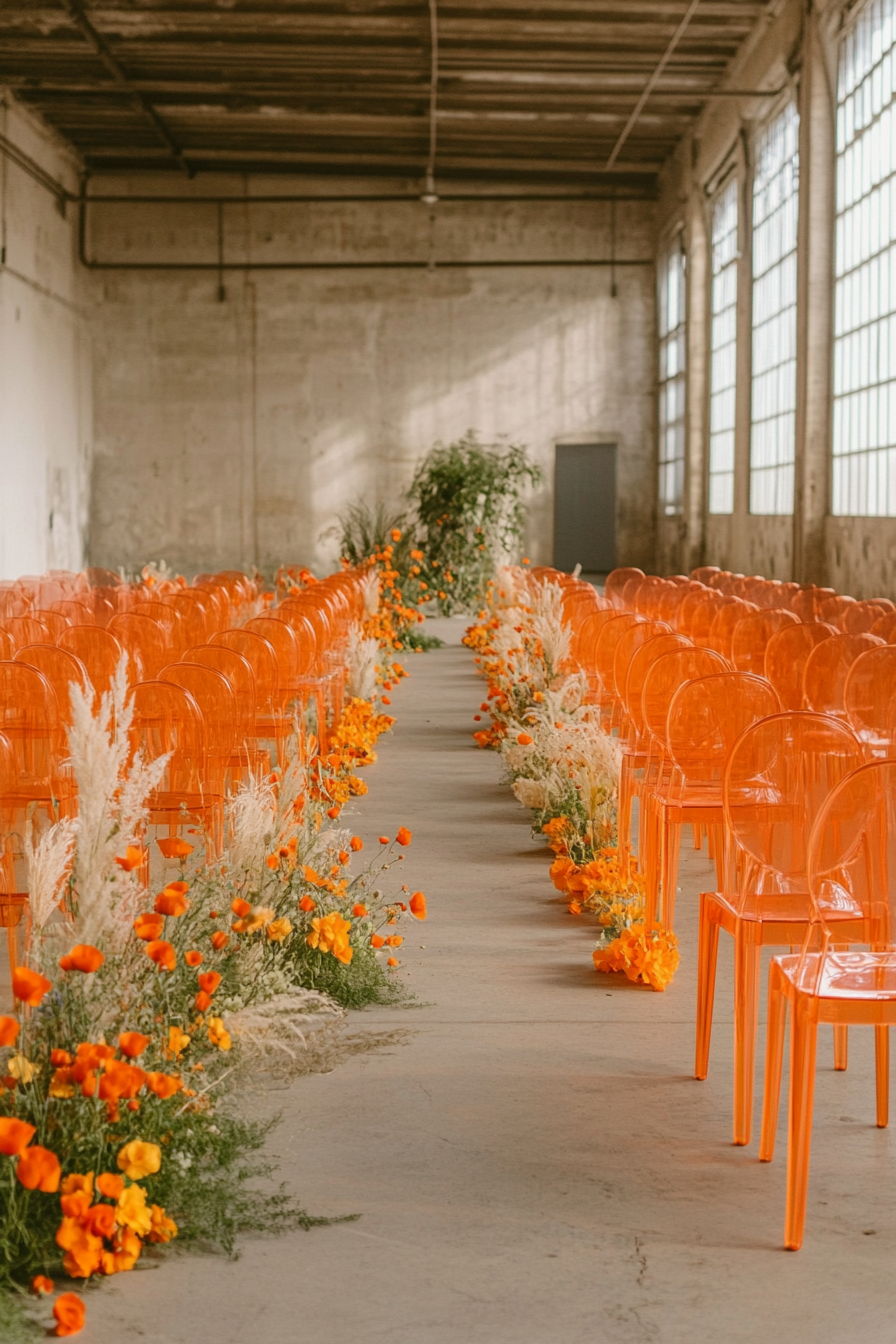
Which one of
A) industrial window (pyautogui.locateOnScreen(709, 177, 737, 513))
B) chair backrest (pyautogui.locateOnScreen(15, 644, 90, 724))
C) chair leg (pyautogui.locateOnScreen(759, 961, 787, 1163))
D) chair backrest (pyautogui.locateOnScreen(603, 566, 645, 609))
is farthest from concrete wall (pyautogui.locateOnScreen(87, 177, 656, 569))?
chair leg (pyautogui.locateOnScreen(759, 961, 787, 1163))

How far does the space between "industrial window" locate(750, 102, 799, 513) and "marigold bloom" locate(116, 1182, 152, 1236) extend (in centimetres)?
1266

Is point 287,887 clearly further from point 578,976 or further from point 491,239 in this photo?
point 491,239

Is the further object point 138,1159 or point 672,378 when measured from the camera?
point 672,378

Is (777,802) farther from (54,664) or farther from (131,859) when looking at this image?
(54,664)

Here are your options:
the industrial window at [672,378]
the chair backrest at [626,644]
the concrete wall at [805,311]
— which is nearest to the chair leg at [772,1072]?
the chair backrest at [626,644]

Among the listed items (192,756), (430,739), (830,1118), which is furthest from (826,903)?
(430,739)

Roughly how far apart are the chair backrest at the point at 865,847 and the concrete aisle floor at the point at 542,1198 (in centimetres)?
49

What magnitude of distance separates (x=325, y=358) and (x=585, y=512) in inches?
199

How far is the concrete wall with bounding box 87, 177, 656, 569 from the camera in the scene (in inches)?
884

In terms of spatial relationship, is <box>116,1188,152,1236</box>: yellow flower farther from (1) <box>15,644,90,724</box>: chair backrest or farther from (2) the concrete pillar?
(2) the concrete pillar

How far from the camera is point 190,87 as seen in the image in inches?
713

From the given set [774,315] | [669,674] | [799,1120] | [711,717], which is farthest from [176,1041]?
[774,315]

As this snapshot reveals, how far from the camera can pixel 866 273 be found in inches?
479

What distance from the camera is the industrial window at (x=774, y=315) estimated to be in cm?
1473
